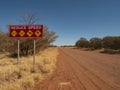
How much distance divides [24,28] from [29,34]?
0.72m

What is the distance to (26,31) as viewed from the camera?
55.1ft

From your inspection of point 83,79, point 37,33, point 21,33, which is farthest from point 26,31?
point 83,79

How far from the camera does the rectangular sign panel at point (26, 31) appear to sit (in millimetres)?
16594

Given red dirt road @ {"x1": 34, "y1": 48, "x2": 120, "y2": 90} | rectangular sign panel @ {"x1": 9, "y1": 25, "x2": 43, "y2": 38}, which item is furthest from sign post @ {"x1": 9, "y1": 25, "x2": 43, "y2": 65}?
red dirt road @ {"x1": 34, "y1": 48, "x2": 120, "y2": 90}

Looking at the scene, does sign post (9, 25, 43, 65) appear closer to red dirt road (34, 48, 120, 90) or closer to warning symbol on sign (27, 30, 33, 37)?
warning symbol on sign (27, 30, 33, 37)

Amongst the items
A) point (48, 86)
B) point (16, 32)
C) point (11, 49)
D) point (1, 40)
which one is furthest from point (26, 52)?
point (48, 86)

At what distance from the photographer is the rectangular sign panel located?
16.6m

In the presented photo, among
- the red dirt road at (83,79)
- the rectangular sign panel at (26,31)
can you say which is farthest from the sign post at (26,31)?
the red dirt road at (83,79)

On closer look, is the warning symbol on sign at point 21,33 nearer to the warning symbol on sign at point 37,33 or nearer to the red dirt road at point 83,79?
the warning symbol on sign at point 37,33

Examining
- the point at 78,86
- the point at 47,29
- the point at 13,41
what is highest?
the point at 47,29

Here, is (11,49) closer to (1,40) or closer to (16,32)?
(1,40)

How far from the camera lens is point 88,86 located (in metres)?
8.95

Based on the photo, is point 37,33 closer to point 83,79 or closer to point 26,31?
point 26,31

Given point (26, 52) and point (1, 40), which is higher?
point (1, 40)
